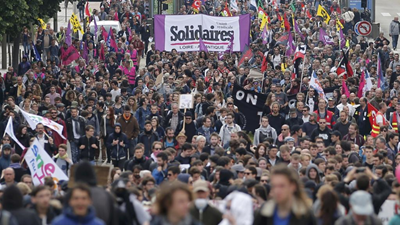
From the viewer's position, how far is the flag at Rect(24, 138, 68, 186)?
14867 millimetres

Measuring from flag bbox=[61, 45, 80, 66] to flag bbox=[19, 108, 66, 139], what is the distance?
11.7m

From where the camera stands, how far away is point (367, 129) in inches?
854

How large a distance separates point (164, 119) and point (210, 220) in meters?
11.4

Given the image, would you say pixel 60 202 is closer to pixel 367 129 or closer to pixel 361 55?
pixel 367 129

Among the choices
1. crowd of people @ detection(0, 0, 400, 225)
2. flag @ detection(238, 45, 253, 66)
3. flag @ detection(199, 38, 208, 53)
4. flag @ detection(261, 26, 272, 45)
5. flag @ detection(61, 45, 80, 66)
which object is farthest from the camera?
flag @ detection(261, 26, 272, 45)

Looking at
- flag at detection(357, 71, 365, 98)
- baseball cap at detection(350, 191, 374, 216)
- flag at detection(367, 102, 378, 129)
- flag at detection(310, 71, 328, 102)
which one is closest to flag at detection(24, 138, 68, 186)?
baseball cap at detection(350, 191, 374, 216)

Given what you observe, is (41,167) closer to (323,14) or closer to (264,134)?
(264,134)

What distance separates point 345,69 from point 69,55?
8137mm

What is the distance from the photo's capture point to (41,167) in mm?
15039

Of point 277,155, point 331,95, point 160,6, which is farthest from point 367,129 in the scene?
point 160,6

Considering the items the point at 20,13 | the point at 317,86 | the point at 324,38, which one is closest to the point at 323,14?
the point at 324,38

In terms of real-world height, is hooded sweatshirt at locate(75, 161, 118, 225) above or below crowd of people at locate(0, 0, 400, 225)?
above

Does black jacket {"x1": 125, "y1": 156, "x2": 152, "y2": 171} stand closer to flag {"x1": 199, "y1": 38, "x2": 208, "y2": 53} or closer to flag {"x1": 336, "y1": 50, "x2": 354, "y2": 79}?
flag {"x1": 336, "y1": 50, "x2": 354, "y2": 79}

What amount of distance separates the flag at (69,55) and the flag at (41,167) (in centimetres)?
1582
